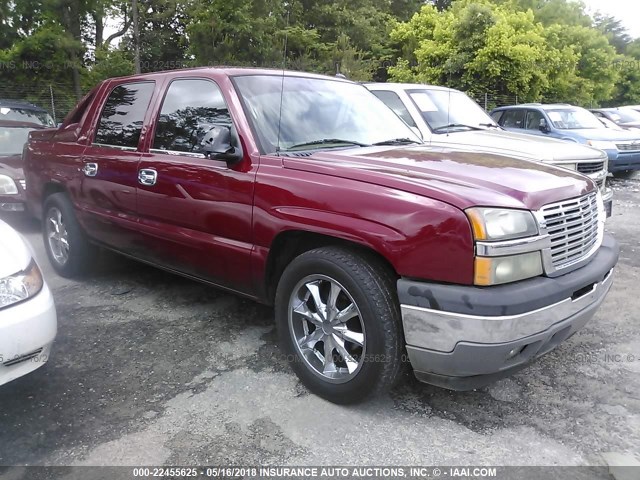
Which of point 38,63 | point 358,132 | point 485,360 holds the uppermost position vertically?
point 38,63

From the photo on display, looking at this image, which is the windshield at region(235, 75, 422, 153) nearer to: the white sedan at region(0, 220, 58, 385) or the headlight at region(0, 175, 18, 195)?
the white sedan at region(0, 220, 58, 385)

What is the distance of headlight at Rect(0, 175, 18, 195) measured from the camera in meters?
6.51

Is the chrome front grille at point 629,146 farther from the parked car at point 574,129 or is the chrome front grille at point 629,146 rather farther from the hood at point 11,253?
the hood at point 11,253

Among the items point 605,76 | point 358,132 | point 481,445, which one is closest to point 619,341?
point 481,445

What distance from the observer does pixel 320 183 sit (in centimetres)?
277

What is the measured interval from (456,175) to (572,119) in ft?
30.3

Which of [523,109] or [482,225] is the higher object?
[523,109]

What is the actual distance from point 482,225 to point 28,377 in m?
2.73

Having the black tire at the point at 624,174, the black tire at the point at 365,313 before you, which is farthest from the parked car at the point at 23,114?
the black tire at the point at 624,174

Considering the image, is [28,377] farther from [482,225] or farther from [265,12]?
[265,12]

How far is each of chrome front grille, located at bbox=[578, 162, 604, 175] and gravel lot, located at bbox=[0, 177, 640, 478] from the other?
9.32ft

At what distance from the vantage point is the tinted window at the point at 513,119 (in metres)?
10.8

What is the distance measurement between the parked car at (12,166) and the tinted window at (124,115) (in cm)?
210

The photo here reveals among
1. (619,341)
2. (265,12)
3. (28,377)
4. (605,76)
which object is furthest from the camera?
(605,76)
